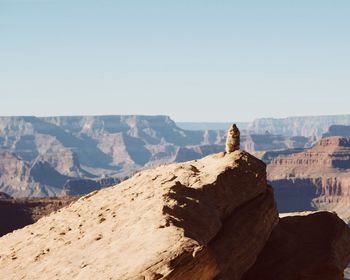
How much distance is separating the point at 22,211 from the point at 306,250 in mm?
80188

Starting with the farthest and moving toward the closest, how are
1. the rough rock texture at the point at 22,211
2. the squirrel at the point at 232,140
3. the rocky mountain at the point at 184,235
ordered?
the rough rock texture at the point at 22,211 → the squirrel at the point at 232,140 → the rocky mountain at the point at 184,235

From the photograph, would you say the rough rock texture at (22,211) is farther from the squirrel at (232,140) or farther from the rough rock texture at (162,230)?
the rough rock texture at (162,230)

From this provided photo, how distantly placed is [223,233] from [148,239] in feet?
18.0

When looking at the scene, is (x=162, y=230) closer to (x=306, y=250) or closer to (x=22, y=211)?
(x=306, y=250)

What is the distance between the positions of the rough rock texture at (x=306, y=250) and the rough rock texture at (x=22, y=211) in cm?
6649

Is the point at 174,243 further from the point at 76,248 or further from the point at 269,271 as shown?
the point at 269,271

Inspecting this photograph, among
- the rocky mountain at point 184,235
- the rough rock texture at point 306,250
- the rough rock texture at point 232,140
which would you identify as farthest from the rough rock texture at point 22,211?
the rocky mountain at point 184,235

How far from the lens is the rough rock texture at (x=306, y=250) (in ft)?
86.2

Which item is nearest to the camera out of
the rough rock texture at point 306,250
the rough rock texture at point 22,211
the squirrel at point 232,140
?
the rough rock texture at point 306,250

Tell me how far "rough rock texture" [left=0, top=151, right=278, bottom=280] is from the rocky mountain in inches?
1.6

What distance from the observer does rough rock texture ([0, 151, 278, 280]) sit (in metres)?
18.2

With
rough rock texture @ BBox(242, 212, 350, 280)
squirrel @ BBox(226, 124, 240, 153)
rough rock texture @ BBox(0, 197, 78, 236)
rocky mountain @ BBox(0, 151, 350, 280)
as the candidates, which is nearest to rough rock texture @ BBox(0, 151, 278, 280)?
rocky mountain @ BBox(0, 151, 350, 280)

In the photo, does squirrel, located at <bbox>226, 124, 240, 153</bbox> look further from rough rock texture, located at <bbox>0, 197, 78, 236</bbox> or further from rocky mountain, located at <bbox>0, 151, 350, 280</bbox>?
rough rock texture, located at <bbox>0, 197, 78, 236</bbox>

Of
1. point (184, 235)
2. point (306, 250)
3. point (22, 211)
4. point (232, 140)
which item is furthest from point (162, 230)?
point (22, 211)
